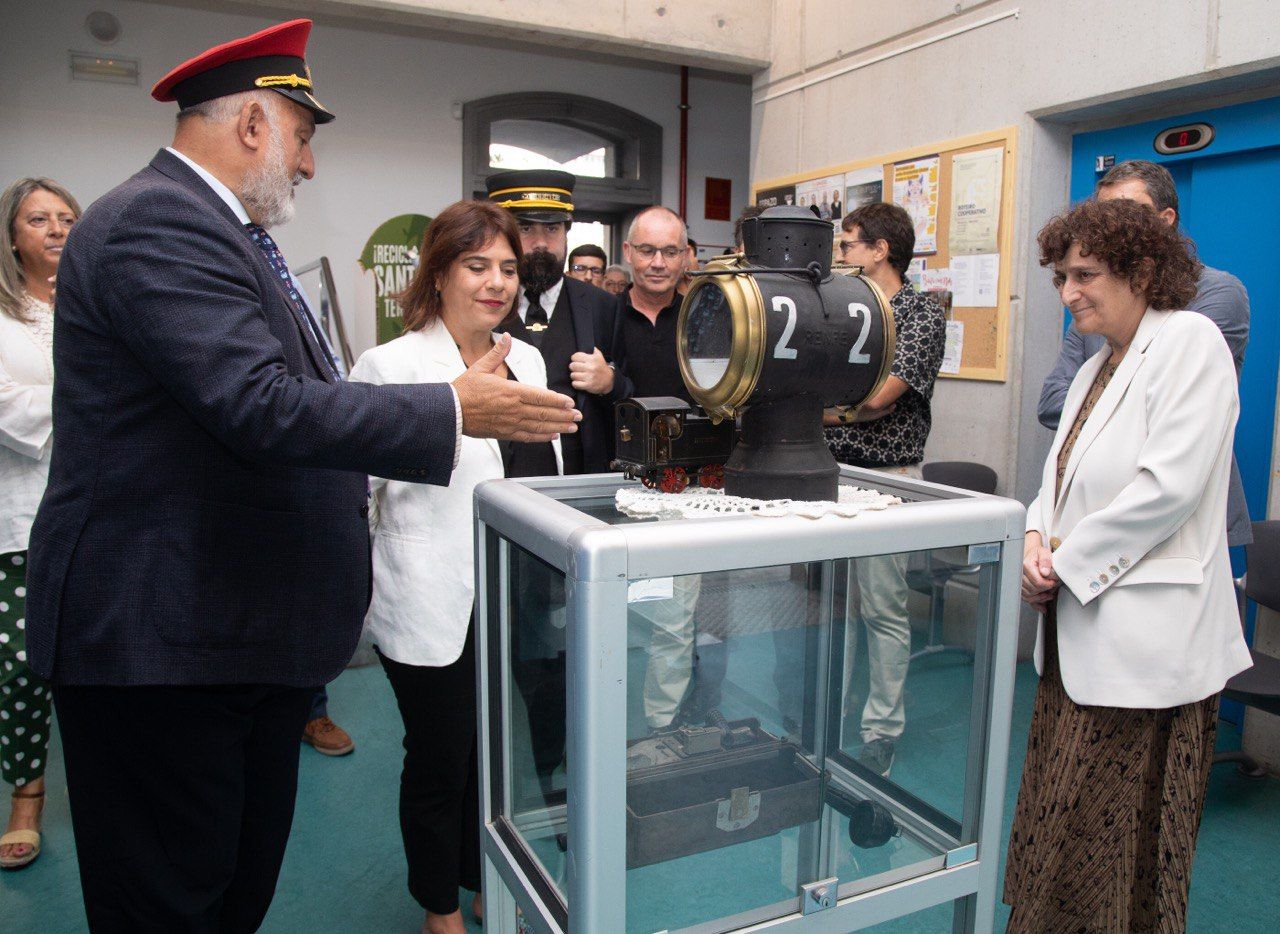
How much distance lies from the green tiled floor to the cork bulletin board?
141cm

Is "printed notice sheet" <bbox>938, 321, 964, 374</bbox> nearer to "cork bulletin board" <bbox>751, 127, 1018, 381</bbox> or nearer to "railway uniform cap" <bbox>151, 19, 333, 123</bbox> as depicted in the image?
"cork bulletin board" <bbox>751, 127, 1018, 381</bbox>

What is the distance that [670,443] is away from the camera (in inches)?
47.9

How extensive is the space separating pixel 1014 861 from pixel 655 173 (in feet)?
15.6

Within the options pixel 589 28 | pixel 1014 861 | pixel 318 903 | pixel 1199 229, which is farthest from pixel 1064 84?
pixel 318 903

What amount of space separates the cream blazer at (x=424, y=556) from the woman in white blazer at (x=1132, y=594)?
1.08 metres

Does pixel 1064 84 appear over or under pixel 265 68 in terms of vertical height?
over

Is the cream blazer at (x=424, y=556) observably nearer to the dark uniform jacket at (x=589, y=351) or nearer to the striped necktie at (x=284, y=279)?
the striped necktie at (x=284, y=279)

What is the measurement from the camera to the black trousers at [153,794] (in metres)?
1.37

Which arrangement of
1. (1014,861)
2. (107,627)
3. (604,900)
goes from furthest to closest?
(1014,861)
(107,627)
(604,900)

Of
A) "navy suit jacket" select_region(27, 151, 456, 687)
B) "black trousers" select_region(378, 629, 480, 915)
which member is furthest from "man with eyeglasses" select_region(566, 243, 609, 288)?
"navy suit jacket" select_region(27, 151, 456, 687)

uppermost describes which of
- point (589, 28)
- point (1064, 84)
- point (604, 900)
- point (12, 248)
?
point (589, 28)

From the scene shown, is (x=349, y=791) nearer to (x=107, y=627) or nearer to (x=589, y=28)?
(x=107, y=627)

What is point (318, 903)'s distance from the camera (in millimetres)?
2332

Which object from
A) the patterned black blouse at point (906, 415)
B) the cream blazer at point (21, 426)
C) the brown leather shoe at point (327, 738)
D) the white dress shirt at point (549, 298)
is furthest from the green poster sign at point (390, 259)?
the patterned black blouse at point (906, 415)
